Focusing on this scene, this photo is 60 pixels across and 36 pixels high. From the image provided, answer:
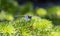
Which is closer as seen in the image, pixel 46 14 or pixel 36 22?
pixel 36 22

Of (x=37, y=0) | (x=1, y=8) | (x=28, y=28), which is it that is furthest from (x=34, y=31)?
(x=37, y=0)

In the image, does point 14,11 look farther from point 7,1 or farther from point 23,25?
point 23,25

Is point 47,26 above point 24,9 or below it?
above

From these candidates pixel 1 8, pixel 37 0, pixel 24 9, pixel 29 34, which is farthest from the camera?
pixel 37 0

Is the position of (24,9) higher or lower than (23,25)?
lower

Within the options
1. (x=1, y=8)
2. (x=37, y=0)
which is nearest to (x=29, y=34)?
(x=1, y=8)

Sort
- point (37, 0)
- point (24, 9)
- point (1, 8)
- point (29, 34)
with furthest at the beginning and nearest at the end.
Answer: point (37, 0) → point (24, 9) → point (1, 8) → point (29, 34)

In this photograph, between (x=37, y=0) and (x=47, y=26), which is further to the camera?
(x=37, y=0)

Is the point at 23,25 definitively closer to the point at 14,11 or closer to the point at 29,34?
the point at 29,34

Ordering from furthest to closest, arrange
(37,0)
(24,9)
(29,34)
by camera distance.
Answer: (37,0), (24,9), (29,34)
